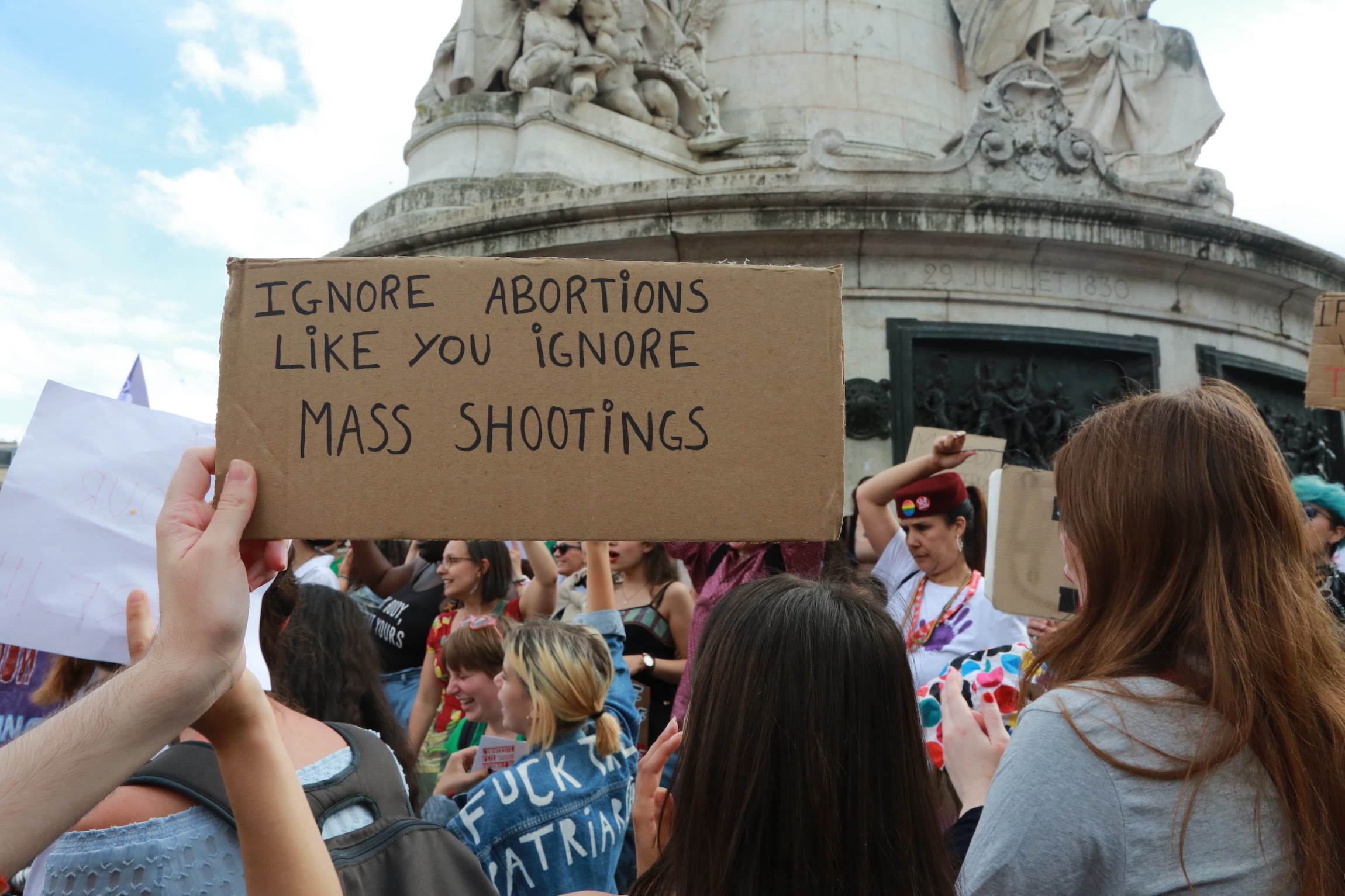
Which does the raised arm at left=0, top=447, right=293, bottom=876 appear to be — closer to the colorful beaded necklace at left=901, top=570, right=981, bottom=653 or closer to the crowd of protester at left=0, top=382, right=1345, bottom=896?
the crowd of protester at left=0, top=382, right=1345, bottom=896

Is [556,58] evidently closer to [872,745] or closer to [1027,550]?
[1027,550]

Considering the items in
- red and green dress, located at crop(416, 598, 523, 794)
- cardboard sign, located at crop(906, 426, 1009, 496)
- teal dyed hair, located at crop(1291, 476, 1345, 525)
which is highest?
cardboard sign, located at crop(906, 426, 1009, 496)

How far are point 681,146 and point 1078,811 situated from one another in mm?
11320

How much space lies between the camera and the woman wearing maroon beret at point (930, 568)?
3.82m

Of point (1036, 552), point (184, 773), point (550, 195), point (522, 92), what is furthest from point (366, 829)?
point (522, 92)

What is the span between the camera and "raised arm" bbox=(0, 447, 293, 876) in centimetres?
107

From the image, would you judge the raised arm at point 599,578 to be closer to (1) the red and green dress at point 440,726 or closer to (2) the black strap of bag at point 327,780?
(1) the red and green dress at point 440,726

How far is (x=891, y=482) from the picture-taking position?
3951 millimetres

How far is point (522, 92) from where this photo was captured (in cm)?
1138

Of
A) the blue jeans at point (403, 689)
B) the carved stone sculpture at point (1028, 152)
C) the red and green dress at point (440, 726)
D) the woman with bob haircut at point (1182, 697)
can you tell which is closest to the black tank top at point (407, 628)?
the blue jeans at point (403, 689)

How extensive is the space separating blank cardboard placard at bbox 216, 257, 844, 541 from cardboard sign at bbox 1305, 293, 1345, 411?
132 inches

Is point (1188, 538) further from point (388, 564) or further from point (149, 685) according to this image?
point (388, 564)

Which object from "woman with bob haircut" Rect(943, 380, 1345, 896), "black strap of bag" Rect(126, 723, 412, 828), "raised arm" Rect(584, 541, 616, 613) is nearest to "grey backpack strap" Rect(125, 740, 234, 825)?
"black strap of bag" Rect(126, 723, 412, 828)

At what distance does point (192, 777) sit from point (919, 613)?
9.36 feet
